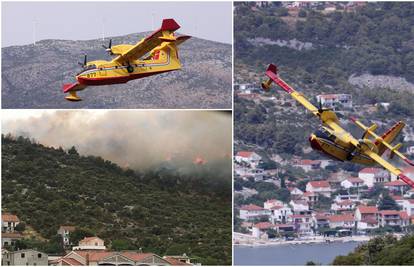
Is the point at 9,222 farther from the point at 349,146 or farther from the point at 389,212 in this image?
the point at 389,212

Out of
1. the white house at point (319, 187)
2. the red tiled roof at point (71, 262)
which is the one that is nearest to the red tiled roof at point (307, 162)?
the white house at point (319, 187)

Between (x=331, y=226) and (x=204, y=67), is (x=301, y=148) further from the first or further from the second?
(x=204, y=67)

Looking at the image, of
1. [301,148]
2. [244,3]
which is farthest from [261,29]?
[301,148]

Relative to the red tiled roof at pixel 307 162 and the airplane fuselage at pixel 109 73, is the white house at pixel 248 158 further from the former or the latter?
the airplane fuselage at pixel 109 73

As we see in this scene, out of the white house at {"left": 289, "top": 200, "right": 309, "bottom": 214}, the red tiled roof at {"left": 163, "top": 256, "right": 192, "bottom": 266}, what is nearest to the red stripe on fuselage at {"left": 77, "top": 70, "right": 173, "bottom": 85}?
the red tiled roof at {"left": 163, "top": 256, "right": 192, "bottom": 266}

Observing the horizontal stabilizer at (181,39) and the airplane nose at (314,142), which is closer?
the horizontal stabilizer at (181,39)

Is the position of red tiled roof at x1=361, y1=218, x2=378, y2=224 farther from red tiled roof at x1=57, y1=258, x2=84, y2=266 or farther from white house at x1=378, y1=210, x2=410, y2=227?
red tiled roof at x1=57, y1=258, x2=84, y2=266
